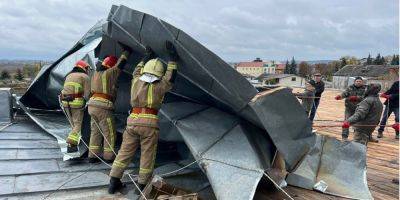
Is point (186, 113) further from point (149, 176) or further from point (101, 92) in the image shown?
point (101, 92)

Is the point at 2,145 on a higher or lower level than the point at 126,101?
lower

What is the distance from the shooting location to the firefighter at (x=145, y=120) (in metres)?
3.85

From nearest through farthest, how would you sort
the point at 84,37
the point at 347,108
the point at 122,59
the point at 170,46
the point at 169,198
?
1. the point at 169,198
2. the point at 170,46
3. the point at 122,59
4. the point at 84,37
5. the point at 347,108

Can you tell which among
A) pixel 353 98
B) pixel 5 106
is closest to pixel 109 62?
pixel 5 106

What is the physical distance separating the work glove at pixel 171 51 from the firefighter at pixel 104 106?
105 cm

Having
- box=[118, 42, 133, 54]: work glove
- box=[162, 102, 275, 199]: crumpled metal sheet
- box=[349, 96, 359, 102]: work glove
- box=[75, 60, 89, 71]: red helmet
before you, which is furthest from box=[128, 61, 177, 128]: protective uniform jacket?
box=[349, 96, 359, 102]: work glove

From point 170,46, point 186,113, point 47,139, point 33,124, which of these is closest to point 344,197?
point 186,113

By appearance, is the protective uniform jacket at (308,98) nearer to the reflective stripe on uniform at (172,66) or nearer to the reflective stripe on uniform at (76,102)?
the reflective stripe on uniform at (76,102)

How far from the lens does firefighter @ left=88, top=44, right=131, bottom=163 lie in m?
4.62

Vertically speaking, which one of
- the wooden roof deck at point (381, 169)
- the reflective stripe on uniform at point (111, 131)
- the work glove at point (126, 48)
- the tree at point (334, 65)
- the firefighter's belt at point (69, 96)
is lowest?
the wooden roof deck at point (381, 169)

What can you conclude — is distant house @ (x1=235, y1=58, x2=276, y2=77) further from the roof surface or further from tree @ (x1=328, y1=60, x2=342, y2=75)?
the roof surface

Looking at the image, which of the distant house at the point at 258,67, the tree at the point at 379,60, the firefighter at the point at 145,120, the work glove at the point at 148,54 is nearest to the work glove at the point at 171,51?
the firefighter at the point at 145,120

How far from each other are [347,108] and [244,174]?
5.04m

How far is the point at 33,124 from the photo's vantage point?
680 cm
